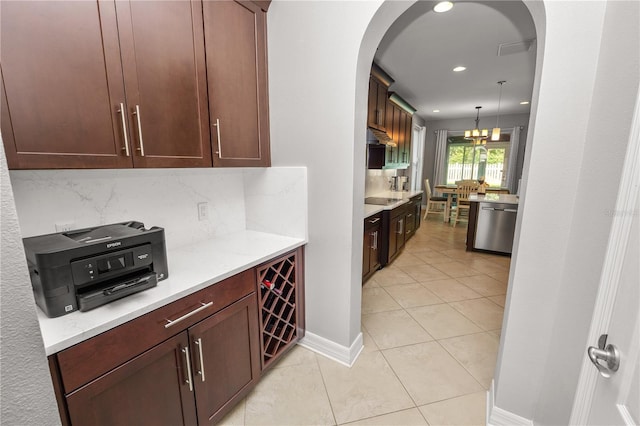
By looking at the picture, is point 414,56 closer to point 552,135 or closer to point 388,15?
point 388,15

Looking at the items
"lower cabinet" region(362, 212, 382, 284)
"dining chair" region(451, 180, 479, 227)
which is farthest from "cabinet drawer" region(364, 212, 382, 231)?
"dining chair" region(451, 180, 479, 227)

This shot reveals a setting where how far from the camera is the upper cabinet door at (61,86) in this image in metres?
0.93

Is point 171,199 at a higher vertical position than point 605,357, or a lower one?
higher

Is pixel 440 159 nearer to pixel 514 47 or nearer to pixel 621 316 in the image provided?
pixel 514 47

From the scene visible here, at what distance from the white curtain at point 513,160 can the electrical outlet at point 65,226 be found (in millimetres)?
8101

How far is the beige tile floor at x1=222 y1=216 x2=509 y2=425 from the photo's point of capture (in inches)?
61.6

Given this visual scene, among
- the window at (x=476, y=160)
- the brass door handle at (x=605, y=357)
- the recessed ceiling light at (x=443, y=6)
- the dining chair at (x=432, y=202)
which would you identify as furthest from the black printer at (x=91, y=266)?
the window at (x=476, y=160)

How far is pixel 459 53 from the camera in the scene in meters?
3.19

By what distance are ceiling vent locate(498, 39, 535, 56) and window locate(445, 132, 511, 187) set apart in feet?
15.2

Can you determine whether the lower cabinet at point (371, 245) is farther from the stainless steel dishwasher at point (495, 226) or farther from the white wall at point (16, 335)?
the white wall at point (16, 335)

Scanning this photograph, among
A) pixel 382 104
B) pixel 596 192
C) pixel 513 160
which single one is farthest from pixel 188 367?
pixel 513 160

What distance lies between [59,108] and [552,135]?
196 cm

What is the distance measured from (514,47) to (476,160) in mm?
4998

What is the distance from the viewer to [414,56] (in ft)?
10.8
